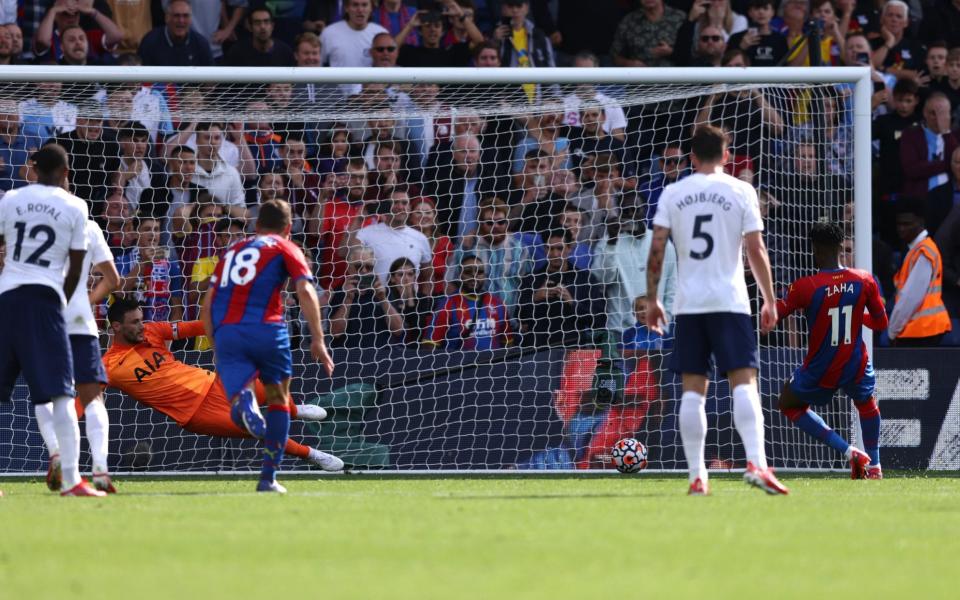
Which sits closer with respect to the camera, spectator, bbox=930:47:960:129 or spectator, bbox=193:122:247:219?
spectator, bbox=193:122:247:219

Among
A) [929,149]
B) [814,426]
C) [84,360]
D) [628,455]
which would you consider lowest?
[628,455]

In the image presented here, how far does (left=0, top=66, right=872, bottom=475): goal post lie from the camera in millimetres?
11930

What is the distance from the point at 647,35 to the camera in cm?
1571

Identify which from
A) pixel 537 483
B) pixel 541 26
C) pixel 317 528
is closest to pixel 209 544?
pixel 317 528

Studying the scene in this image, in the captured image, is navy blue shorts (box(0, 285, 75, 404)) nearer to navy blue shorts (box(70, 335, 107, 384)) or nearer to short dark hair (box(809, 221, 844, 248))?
navy blue shorts (box(70, 335, 107, 384))

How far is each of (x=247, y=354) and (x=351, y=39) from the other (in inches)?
271

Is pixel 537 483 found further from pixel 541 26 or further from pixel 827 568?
pixel 541 26

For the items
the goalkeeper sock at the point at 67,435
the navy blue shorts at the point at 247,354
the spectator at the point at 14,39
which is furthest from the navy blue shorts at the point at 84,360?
the spectator at the point at 14,39

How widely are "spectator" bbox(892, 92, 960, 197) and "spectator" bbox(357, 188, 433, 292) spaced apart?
198 inches

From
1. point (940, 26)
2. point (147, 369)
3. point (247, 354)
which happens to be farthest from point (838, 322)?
point (940, 26)

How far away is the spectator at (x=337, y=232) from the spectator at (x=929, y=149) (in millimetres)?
5427

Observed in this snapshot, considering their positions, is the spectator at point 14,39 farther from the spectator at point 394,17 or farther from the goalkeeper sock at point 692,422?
the goalkeeper sock at point 692,422

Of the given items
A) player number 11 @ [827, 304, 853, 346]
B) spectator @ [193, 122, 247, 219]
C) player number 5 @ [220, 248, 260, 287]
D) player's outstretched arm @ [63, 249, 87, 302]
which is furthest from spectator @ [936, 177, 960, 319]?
player's outstretched arm @ [63, 249, 87, 302]

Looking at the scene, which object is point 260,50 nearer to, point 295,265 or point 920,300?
point 295,265
